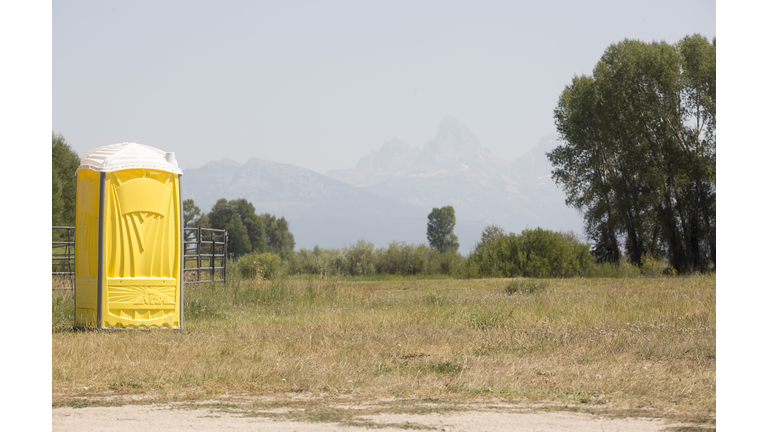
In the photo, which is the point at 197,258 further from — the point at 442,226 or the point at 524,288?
the point at 442,226

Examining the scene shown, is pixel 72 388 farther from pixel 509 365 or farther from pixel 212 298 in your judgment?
pixel 212 298

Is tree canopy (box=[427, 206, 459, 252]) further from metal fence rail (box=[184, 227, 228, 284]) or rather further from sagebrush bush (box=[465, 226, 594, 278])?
metal fence rail (box=[184, 227, 228, 284])

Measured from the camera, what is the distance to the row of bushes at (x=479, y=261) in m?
25.5

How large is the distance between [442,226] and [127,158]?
71.6 m

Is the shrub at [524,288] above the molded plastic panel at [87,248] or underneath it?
underneath

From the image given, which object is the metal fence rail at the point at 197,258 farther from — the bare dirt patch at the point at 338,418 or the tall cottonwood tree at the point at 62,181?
the tall cottonwood tree at the point at 62,181

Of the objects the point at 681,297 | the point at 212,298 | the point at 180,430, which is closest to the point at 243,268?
the point at 212,298

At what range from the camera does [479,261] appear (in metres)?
26.8

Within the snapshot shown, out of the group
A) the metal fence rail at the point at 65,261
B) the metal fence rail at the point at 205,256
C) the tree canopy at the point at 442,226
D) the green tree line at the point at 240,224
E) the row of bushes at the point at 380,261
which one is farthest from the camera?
the tree canopy at the point at 442,226

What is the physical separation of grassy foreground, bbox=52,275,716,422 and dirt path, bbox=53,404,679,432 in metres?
0.45

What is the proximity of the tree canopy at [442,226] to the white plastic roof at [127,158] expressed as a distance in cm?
6979

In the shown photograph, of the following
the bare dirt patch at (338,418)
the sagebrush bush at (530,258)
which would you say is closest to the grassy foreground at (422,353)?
the bare dirt patch at (338,418)

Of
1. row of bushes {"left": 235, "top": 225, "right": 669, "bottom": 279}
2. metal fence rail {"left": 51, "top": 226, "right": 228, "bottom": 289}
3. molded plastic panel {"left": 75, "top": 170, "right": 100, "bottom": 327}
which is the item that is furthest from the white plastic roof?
row of bushes {"left": 235, "top": 225, "right": 669, "bottom": 279}

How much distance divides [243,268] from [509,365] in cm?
1712
